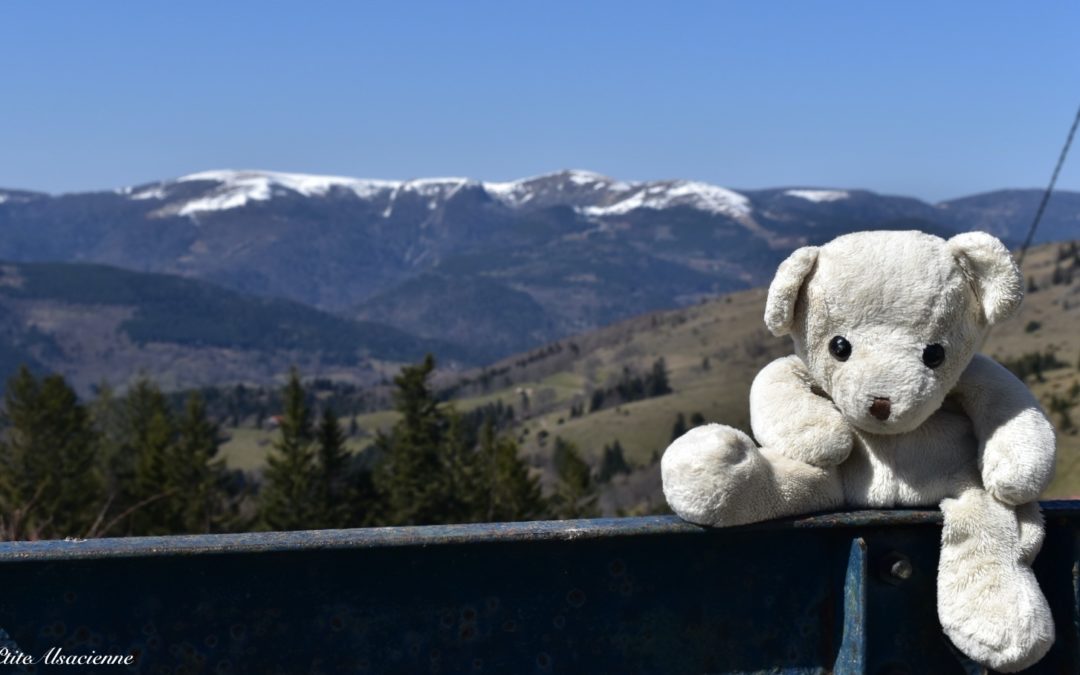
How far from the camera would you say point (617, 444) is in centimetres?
11138

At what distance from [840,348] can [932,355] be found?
29cm

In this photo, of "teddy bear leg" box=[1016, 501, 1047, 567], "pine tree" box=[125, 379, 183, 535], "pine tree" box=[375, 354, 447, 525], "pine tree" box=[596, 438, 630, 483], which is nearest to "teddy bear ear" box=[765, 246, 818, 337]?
"teddy bear leg" box=[1016, 501, 1047, 567]

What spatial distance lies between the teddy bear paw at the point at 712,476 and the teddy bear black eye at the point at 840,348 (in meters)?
0.45

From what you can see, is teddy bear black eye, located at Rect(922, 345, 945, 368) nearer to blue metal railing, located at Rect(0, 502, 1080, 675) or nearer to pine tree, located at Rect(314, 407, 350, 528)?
blue metal railing, located at Rect(0, 502, 1080, 675)

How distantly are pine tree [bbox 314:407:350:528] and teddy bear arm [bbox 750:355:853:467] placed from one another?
53.4 meters

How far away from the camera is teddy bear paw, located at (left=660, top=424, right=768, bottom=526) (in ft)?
11.0

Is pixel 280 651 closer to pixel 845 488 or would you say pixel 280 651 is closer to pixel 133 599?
pixel 133 599

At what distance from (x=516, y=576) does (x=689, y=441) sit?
0.69m

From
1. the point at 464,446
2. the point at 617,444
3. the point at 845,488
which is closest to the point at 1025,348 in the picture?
the point at 617,444

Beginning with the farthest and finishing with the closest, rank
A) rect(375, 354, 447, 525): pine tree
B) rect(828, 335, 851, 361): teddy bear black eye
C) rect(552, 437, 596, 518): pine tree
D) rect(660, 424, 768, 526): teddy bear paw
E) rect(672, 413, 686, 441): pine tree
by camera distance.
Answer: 1. rect(672, 413, 686, 441): pine tree
2. rect(552, 437, 596, 518): pine tree
3. rect(375, 354, 447, 525): pine tree
4. rect(828, 335, 851, 361): teddy bear black eye
5. rect(660, 424, 768, 526): teddy bear paw

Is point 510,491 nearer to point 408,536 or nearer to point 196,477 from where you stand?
point 196,477

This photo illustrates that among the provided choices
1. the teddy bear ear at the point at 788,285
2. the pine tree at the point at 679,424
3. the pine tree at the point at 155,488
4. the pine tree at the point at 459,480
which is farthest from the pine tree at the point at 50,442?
the pine tree at the point at 679,424

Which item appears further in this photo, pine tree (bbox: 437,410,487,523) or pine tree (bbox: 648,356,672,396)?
pine tree (bbox: 648,356,672,396)

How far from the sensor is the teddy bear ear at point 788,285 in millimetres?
3639
